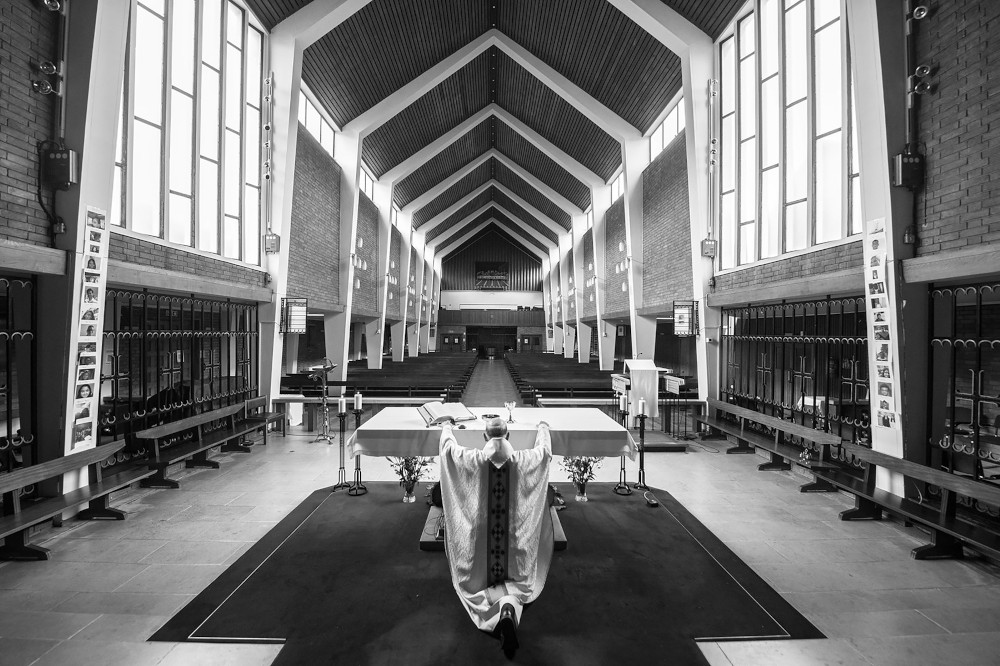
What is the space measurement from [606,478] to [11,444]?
5.72 metres

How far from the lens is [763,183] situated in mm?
7719

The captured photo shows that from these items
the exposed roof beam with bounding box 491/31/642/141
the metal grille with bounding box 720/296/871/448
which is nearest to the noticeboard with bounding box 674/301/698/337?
the metal grille with bounding box 720/296/871/448

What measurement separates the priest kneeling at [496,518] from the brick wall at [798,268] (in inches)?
186

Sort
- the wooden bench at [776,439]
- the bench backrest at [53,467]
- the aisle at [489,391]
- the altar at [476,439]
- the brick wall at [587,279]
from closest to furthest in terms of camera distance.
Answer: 1. the bench backrest at [53,467]
2. the altar at [476,439]
3. the wooden bench at [776,439]
4. the aisle at [489,391]
5. the brick wall at [587,279]

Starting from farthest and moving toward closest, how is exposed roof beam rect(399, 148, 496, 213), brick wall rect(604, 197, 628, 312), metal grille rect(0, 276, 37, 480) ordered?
exposed roof beam rect(399, 148, 496, 213)
brick wall rect(604, 197, 628, 312)
metal grille rect(0, 276, 37, 480)

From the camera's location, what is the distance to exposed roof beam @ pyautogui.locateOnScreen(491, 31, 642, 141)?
476 inches

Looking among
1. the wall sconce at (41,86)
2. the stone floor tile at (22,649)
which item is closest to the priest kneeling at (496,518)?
the stone floor tile at (22,649)

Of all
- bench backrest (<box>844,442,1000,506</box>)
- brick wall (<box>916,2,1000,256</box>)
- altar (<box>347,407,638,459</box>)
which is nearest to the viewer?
bench backrest (<box>844,442,1000,506</box>)

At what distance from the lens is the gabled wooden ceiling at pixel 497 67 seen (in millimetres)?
9625

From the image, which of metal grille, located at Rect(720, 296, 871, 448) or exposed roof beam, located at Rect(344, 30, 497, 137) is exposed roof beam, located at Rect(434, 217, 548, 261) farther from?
metal grille, located at Rect(720, 296, 871, 448)

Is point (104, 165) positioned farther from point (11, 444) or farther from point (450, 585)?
point (450, 585)

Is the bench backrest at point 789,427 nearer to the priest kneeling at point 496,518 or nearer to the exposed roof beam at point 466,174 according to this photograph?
the priest kneeling at point 496,518

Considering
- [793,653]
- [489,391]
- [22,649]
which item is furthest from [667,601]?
[489,391]

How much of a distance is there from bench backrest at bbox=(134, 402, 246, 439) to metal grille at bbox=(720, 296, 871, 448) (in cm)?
752
